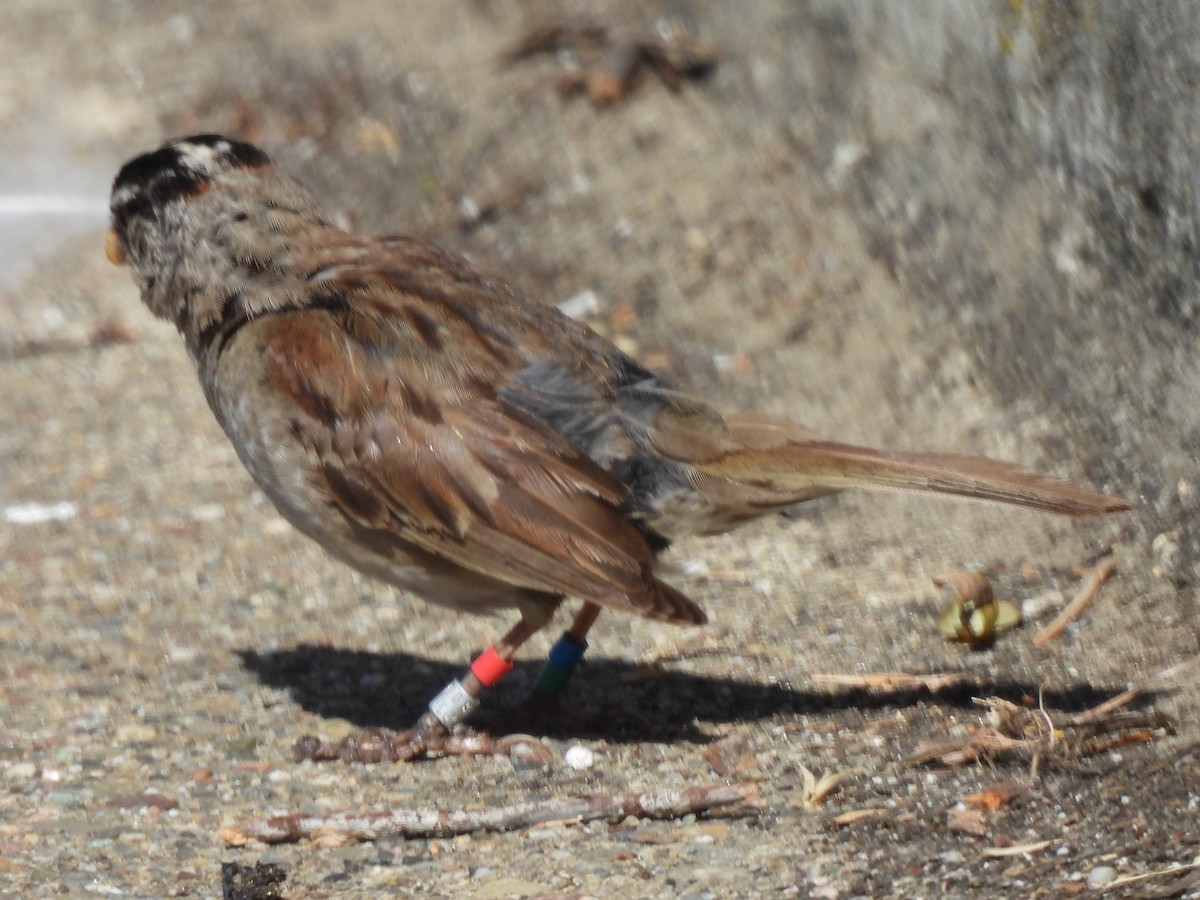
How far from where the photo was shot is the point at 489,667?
16.5 feet

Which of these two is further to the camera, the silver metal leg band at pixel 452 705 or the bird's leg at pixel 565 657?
the bird's leg at pixel 565 657

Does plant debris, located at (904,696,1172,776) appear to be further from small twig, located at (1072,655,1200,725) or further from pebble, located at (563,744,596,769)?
pebble, located at (563,744,596,769)

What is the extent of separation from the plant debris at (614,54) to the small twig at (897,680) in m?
4.19

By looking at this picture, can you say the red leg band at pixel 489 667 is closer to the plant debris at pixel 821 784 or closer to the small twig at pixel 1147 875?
the plant debris at pixel 821 784

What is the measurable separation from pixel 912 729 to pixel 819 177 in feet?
11.5

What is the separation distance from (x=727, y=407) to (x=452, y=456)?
2.24 metres

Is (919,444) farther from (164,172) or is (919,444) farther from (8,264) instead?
(8,264)

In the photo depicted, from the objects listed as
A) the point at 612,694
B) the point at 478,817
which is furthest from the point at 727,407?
the point at 478,817

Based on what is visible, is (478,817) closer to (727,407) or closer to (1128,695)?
(1128,695)

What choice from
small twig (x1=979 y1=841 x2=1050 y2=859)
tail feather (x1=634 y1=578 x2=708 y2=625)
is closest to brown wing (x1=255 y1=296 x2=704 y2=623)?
tail feather (x1=634 y1=578 x2=708 y2=625)

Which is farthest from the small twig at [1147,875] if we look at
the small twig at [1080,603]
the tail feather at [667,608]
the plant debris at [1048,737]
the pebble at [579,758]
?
the pebble at [579,758]

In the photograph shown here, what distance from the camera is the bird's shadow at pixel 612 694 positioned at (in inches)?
191

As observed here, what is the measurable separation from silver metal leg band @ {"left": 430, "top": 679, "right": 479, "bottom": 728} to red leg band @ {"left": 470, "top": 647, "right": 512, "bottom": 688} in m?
0.07

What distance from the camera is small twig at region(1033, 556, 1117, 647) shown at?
5.12 metres
